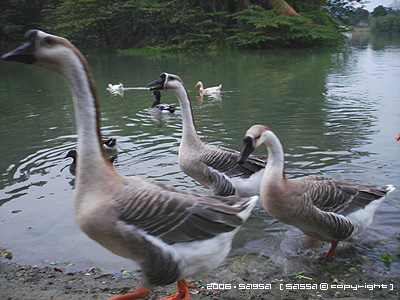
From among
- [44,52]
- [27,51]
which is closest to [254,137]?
[44,52]

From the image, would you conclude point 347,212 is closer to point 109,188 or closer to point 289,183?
point 289,183

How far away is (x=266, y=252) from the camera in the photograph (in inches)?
167

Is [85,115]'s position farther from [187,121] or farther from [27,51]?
[187,121]

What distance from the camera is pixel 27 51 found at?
252 centimetres

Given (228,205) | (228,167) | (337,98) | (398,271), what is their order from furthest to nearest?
(337,98), (228,167), (398,271), (228,205)

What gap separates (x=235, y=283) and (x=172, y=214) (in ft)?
3.81

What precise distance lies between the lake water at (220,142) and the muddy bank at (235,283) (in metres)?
0.22

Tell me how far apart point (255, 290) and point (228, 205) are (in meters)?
0.90

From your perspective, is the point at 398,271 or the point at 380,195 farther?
the point at 380,195

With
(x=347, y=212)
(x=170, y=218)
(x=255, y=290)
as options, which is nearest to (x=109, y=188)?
(x=170, y=218)

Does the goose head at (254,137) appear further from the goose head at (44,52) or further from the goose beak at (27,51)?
the goose beak at (27,51)

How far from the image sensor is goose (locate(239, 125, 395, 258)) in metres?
3.85

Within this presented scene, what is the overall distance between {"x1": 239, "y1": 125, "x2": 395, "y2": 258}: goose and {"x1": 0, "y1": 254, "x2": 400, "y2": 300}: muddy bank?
15.6 inches

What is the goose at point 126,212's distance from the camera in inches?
104
